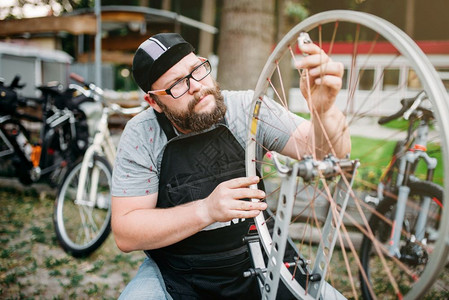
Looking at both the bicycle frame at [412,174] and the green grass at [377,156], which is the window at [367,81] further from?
the bicycle frame at [412,174]

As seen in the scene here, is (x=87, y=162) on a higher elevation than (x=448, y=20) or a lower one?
lower

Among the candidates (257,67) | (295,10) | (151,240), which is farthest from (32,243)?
(295,10)

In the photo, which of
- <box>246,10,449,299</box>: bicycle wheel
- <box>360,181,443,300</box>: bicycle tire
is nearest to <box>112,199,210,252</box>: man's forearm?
<box>246,10,449,299</box>: bicycle wheel

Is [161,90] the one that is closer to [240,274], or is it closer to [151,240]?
[151,240]

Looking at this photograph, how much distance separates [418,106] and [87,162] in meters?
2.79

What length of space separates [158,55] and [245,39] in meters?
3.09

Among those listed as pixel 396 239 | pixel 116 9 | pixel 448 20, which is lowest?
pixel 396 239

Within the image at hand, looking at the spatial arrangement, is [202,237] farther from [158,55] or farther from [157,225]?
[158,55]

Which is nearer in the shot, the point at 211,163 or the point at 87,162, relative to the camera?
the point at 211,163

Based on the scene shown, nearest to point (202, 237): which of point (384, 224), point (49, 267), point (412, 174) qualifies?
point (412, 174)

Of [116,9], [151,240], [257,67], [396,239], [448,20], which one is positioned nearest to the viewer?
[151,240]

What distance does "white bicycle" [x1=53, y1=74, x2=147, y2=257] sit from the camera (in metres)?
3.43

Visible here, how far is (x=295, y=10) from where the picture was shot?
9508 mm

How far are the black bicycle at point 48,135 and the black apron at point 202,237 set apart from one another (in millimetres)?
2953
